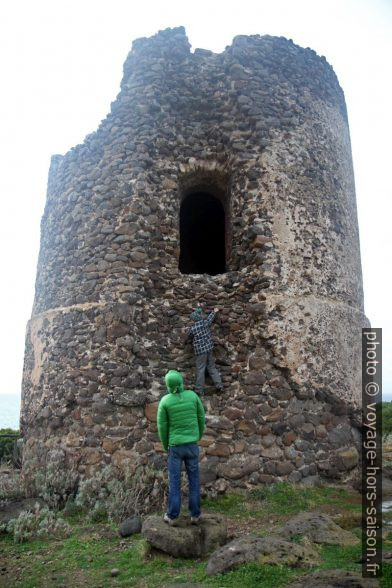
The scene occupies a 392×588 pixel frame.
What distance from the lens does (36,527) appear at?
5.08 meters

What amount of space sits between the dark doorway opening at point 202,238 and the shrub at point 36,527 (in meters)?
5.70

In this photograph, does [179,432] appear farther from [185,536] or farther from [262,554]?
[262,554]

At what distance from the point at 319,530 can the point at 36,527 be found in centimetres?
289

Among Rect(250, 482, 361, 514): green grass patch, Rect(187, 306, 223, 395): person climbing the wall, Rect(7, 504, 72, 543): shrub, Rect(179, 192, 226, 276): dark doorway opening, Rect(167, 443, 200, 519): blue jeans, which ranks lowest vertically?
Rect(7, 504, 72, 543): shrub

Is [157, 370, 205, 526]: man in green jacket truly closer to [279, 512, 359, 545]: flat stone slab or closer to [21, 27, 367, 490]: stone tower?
[279, 512, 359, 545]: flat stone slab

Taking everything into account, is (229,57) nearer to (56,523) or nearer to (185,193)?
(185,193)

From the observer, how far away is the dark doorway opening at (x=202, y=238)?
381 inches

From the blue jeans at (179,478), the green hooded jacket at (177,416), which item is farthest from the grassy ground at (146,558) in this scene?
the green hooded jacket at (177,416)

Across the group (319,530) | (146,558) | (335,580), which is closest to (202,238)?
(319,530)

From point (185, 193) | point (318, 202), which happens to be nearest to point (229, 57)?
point (185, 193)

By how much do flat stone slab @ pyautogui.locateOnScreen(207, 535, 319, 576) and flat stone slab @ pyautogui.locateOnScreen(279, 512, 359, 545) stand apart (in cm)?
37

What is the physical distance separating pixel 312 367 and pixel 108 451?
2983 millimetres

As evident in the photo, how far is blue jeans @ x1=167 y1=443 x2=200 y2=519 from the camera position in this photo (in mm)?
4488

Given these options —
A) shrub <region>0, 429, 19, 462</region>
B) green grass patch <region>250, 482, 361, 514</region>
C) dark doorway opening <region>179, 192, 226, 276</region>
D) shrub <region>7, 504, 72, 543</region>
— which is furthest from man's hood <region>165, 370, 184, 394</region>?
shrub <region>0, 429, 19, 462</region>
